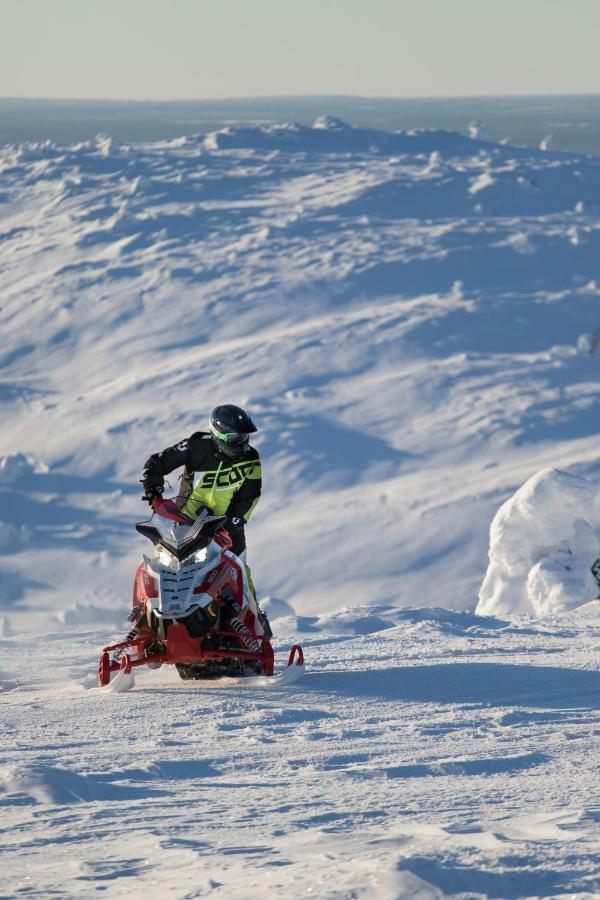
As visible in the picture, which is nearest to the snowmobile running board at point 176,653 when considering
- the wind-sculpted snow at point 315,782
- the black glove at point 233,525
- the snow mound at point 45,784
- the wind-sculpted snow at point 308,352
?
the wind-sculpted snow at point 315,782

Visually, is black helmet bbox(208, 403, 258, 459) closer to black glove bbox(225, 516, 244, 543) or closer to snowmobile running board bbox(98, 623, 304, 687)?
black glove bbox(225, 516, 244, 543)

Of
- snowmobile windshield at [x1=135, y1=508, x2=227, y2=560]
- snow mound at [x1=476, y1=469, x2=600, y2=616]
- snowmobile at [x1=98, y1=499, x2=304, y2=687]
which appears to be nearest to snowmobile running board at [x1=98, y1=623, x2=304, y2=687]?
snowmobile at [x1=98, y1=499, x2=304, y2=687]

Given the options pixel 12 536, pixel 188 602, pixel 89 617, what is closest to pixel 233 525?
pixel 188 602

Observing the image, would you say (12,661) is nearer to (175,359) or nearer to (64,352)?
(175,359)

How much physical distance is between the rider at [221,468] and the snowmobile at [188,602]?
0.35 metres

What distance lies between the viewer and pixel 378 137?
68875 mm

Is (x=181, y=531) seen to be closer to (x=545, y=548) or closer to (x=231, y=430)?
(x=231, y=430)

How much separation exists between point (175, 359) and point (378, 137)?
1166 inches

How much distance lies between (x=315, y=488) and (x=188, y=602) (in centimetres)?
3068

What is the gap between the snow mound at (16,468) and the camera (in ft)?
129

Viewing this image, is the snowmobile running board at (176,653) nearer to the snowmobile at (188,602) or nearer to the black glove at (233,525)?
the snowmobile at (188,602)

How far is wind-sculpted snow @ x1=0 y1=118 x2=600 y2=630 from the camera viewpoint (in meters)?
34.8

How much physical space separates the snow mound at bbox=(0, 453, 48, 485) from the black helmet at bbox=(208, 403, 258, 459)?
33306 mm

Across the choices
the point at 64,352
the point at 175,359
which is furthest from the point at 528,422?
the point at 64,352
